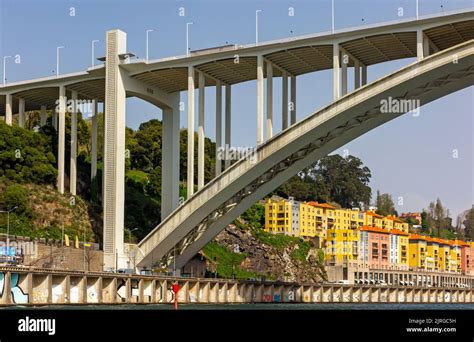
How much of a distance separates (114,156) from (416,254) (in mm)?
82348

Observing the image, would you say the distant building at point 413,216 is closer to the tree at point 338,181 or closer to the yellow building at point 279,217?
the tree at point 338,181

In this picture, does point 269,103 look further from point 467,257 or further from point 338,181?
point 467,257

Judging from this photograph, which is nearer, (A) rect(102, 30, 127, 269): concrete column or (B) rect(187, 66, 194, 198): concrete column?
(B) rect(187, 66, 194, 198): concrete column

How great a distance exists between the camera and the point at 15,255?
172 ft

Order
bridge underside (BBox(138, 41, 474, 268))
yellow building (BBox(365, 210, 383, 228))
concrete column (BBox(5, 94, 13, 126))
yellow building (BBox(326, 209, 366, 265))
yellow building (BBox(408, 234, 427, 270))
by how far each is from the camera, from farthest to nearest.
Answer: yellow building (BBox(365, 210, 383, 228)) → yellow building (BBox(408, 234, 427, 270)) → yellow building (BBox(326, 209, 366, 265)) → concrete column (BBox(5, 94, 13, 126)) → bridge underside (BBox(138, 41, 474, 268))

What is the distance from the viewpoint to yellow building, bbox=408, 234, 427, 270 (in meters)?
130

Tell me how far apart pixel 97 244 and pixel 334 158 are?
301 feet

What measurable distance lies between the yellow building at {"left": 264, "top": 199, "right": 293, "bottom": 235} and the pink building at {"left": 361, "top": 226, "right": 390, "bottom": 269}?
14.5 m

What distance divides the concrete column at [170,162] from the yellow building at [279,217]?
174ft

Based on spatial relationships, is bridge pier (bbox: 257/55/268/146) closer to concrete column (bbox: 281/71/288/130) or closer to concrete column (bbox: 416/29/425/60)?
concrete column (bbox: 281/71/288/130)

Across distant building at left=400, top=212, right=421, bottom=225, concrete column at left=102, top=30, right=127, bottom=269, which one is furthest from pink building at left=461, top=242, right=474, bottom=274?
concrete column at left=102, top=30, right=127, bottom=269

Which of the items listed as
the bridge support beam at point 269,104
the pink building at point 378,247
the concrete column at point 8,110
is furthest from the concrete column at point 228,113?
the pink building at point 378,247
